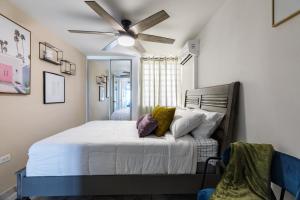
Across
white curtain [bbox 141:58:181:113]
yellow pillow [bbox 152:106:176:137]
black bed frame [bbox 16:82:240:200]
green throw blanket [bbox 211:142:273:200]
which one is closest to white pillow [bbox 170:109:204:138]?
yellow pillow [bbox 152:106:176:137]

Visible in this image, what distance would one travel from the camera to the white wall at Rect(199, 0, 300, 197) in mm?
1427

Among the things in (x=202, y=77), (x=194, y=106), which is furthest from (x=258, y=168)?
(x=202, y=77)

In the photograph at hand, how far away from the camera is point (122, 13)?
9.54 feet

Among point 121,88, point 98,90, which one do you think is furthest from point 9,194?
point 121,88

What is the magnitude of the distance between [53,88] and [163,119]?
2214 millimetres

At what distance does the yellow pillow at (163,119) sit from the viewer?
2.55m

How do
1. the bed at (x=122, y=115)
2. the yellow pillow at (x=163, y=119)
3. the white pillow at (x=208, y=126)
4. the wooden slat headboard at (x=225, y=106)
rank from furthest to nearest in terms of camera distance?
the bed at (x=122, y=115) → the yellow pillow at (x=163, y=119) → the white pillow at (x=208, y=126) → the wooden slat headboard at (x=225, y=106)

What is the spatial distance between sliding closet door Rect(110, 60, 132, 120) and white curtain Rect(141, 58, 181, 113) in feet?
1.32

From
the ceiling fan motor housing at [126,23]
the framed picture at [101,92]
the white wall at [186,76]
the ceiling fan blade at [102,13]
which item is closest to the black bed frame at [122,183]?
the ceiling fan blade at [102,13]

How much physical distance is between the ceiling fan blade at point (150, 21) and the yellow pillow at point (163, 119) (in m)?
1.10

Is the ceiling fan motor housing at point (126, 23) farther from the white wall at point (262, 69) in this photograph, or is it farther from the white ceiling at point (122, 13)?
the white wall at point (262, 69)

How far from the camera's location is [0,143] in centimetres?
242

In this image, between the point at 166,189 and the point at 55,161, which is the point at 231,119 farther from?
the point at 55,161

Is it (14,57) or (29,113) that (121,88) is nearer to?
(29,113)
